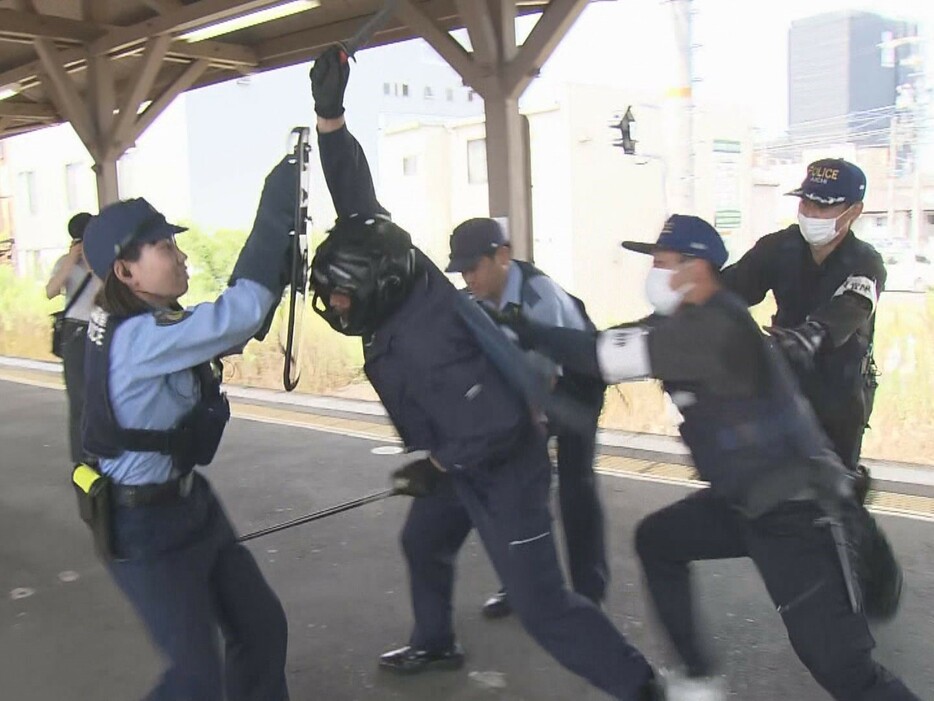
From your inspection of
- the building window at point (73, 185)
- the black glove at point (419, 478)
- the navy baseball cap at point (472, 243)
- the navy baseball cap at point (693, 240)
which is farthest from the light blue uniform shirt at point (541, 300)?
the building window at point (73, 185)

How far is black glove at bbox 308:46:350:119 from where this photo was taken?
2.31 meters


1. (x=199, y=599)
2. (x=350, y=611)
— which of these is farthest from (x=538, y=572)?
(x=350, y=611)

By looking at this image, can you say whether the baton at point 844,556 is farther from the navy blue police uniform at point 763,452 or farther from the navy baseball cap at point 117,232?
the navy baseball cap at point 117,232

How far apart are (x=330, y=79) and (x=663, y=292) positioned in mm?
999

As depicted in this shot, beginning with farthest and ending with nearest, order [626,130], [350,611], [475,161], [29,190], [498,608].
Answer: [29,190] → [475,161] → [626,130] → [350,611] → [498,608]

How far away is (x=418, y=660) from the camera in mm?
3178

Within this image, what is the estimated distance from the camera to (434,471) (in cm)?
276

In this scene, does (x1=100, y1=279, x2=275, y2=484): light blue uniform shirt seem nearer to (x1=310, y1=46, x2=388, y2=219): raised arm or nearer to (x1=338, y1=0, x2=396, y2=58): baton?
(x1=310, y1=46, x2=388, y2=219): raised arm

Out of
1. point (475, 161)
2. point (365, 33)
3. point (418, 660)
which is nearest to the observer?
point (365, 33)

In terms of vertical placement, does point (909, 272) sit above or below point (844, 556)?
above

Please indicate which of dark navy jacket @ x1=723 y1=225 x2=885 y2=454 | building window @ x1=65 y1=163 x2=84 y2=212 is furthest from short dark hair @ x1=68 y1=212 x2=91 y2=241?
building window @ x1=65 y1=163 x2=84 y2=212

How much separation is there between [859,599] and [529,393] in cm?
93

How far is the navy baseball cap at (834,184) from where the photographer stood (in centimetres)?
299

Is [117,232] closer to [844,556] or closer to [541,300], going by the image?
[541,300]
